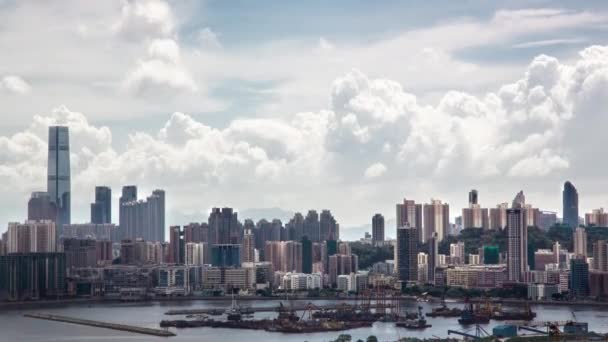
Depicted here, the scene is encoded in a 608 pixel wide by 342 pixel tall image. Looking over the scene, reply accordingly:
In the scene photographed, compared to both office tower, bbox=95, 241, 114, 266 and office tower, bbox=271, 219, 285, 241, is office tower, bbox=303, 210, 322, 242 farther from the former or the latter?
office tower, bbox=95, 241, 114, 266

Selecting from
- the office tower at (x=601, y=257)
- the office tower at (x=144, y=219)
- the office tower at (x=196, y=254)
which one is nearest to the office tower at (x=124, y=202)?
the office tower at (x=144, y=219)

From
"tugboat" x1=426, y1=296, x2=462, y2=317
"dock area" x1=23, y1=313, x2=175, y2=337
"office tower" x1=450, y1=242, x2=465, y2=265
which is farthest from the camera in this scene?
"office tower" x1=450, y1=242, x2=465, y2=265

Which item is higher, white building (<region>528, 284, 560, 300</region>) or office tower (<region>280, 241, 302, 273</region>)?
office tower (<region>280, 241, 302, 273</region>)

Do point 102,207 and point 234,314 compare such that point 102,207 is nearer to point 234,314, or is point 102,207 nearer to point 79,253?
point 79,253

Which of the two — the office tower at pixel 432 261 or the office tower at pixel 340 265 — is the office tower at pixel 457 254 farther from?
the office tower at pixel 340 265

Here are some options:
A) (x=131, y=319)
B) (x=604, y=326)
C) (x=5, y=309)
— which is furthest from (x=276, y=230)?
(x=604, y=326)

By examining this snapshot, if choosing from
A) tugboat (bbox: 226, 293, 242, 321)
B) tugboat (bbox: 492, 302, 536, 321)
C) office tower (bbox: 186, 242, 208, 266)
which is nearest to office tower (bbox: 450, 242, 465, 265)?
office tower (bbox: 186, 242, 208, 266)
